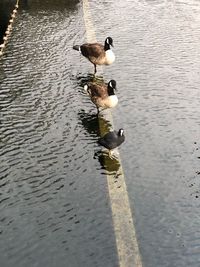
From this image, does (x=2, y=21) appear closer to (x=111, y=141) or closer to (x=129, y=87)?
(x=129, y=87)

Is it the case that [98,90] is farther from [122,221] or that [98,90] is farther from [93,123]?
[122,221]

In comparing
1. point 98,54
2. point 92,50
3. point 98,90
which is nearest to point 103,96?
point 98,90

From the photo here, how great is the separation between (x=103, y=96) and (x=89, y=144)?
1.00 meters

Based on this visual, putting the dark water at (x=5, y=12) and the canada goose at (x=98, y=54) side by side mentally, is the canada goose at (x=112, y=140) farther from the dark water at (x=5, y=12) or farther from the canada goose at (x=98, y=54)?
the dark water at (x=5, y=12)

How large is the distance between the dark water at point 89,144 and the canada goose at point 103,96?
288mm

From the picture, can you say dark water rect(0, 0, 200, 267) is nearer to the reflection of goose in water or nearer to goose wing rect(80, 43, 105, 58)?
the reflection of goose in water

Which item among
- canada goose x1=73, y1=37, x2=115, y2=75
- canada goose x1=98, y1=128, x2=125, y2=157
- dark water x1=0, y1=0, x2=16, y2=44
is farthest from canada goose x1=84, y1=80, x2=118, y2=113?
dark water x1=0, y1=0, x2=16, y2=44

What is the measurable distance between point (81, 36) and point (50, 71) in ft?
7.09

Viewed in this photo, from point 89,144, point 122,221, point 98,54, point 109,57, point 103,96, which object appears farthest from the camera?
point 109,57

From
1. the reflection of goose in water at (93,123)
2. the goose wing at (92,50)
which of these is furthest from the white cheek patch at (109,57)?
the reflection of goose in water at (93,123)

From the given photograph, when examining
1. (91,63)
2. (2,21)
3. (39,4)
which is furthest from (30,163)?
(39,4)

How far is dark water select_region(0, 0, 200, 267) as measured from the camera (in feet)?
18.2

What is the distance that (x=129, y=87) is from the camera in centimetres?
927

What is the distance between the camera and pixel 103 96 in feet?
26.5
